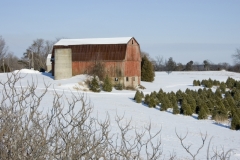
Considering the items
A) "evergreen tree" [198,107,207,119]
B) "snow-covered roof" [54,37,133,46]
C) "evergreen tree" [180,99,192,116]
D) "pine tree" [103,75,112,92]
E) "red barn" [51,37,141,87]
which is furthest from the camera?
"snow-covered roof" [54,37,133,46]

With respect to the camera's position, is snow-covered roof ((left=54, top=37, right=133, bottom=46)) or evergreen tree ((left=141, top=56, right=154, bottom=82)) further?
evergreen tree ((left=141, top=56, right=154, bottom=82))

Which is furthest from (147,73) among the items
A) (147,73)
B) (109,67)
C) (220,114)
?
(220,114)

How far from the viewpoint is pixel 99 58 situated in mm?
37500

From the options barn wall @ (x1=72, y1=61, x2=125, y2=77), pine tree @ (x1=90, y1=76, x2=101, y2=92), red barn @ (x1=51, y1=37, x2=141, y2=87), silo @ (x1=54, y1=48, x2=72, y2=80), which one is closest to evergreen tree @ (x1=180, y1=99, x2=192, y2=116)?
pine tree @ (x1=90, y1=76, x2=101, y2=92)

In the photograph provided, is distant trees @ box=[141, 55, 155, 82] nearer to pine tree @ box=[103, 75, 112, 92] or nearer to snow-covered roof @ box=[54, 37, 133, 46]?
snow-covered roof @ box=[54, 37, 133, 46]

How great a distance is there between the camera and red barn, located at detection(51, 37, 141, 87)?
37.2m

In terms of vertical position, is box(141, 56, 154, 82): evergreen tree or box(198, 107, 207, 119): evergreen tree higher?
box(141, 56, 154, 82): evergreen tree

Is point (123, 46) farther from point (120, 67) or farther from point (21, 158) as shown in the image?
point (21, 158)

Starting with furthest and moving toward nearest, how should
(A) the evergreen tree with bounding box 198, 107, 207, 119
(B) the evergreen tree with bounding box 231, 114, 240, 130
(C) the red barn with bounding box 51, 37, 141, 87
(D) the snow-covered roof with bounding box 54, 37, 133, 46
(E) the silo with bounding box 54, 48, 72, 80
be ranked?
(D) the snow-covered roof with bounding box 54, 37, 133, 46, (C) the red barn with bounding box 51, 37, 141, 87, (E) the silo with bounding box 54, 48, 72, 80, (A) the evergreen tree with bounding box 198, 107, 207, 119, (B) the evergreen tree with bounding box 231, 114, 240, 130

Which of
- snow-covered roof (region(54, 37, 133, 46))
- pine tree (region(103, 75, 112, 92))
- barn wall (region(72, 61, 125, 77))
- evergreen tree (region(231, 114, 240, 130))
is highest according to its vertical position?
snow-covered roof (region(54, 37, 133, 46))

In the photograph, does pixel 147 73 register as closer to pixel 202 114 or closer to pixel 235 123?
pixel 202 114

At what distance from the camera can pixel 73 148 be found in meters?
4.71

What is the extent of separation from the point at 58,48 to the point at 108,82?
8.51 metres

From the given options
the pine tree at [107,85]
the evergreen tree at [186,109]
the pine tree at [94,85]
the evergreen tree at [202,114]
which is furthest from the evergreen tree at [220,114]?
the pine tree at [107,85]
